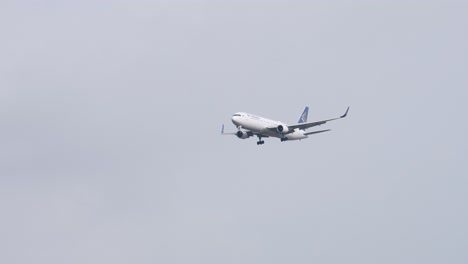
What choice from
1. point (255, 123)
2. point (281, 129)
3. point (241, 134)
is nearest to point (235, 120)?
point (241, 134)

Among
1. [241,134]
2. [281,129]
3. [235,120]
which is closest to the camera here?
[281,129]

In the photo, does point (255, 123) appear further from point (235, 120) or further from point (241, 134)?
point (241, 134)

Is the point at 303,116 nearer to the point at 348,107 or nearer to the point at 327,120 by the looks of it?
the point at 327,120

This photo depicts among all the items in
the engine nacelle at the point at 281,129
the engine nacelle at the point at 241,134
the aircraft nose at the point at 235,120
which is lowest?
the engine nacelle at the point at 241,134

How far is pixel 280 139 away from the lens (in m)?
149

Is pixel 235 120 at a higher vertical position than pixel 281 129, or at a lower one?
higher

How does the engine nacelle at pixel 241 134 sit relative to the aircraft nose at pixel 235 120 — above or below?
below

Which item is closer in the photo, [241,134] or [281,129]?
[281,129]

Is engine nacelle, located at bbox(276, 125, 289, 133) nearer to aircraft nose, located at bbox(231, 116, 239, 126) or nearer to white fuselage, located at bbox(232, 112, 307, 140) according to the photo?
white fuselage, located at bbox(232, 112, 307, 140)

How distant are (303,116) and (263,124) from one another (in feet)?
70.3

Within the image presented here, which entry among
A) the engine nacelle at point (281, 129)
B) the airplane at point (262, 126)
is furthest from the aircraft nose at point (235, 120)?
the engine nacelle at point (281, 129)

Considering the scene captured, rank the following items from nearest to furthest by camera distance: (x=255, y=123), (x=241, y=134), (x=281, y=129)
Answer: (x=255, y=123), (x=281, y=129), (x=241, y=134)

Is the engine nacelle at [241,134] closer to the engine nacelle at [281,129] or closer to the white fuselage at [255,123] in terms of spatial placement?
the white fuselage at [255,123]

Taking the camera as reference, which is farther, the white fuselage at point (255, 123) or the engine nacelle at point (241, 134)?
the engine nacelle at point (241, 134)
